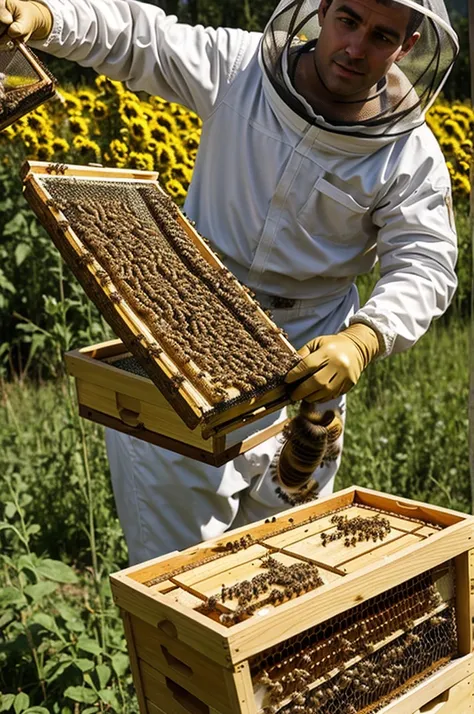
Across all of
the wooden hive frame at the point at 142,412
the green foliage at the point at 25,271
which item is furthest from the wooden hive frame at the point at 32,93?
the green foliage at the point at 25,271

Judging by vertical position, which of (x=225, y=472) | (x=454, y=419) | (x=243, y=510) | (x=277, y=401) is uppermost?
(x=277, y=401)

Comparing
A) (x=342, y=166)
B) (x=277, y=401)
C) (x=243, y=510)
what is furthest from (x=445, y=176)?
(x=243, y=510)

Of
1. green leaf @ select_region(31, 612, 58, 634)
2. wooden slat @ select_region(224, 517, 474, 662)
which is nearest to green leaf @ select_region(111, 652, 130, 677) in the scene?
green leaf @ select_region(31, 612, 58, 634)

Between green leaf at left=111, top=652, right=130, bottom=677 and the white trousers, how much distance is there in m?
0.38

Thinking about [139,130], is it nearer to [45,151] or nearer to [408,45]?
[45,151]

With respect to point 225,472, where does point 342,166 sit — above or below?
above

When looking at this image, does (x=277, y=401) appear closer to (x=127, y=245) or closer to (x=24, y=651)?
(x=127, y=245)

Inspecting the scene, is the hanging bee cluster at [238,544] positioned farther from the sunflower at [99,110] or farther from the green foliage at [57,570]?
the sunflower at [99,110]

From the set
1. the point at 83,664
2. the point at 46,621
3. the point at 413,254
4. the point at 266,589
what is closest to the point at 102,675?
the point at 83,664

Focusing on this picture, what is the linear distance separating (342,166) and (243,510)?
4.71 ft

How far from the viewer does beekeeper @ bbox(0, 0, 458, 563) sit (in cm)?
256

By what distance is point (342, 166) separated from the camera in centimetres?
273

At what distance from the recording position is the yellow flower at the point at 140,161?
4.18 metres

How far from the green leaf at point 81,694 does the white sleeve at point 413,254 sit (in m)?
1.54
